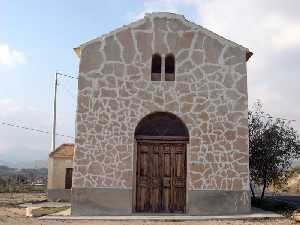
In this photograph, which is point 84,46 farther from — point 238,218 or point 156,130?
point 238,218

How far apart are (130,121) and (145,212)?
354 centimetres

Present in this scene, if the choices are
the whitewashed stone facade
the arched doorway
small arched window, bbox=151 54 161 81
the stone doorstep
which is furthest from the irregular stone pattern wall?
the stone doorstep

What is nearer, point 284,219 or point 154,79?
point 284,219

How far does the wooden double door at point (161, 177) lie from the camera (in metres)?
17.9

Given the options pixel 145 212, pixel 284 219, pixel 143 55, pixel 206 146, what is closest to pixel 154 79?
pixel 143 55

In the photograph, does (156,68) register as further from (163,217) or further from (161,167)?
(163,217)

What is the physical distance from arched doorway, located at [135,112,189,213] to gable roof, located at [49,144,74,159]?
11.2m

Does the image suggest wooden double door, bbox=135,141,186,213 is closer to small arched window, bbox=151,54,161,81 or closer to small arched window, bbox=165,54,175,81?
small arched window, bbox=151,54,161,81

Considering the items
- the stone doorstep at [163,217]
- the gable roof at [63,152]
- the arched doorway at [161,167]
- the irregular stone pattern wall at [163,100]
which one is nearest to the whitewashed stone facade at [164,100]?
the irregular stone pattern wall at [163,100]

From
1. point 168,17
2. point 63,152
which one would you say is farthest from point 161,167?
point 63,152

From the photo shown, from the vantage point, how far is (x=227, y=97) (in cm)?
1833

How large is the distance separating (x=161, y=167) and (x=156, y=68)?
3946 millimetres

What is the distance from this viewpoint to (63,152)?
94.7 feet

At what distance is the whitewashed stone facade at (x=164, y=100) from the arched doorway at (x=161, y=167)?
37cm
